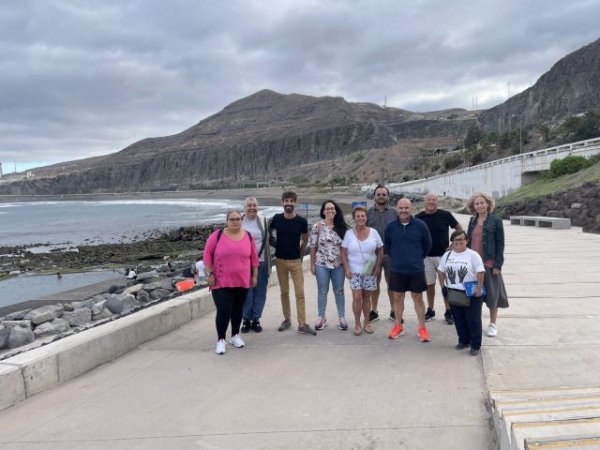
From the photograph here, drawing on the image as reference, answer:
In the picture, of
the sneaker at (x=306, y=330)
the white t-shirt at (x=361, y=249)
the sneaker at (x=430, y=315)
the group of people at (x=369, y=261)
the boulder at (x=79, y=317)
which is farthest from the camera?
the boulder at (x=79, y=317)

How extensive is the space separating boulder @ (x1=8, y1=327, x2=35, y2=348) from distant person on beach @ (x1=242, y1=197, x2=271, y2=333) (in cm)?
291

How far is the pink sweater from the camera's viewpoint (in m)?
5.48

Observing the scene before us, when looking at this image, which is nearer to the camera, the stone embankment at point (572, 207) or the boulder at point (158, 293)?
the boulder at point (158, 293)

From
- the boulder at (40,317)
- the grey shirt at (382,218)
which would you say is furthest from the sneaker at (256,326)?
the boulder at (40,317)

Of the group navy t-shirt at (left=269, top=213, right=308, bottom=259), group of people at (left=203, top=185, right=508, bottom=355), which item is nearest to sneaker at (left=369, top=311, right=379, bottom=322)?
group of people at (left=203, top=185, right=508, bottom=355)

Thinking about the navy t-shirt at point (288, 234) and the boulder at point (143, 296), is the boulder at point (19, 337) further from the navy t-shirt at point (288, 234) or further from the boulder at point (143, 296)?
the navy t-shirt at point (288, 234)

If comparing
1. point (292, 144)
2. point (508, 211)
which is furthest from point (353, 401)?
point (292, 144)

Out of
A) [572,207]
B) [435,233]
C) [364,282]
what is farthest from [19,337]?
[572,207]

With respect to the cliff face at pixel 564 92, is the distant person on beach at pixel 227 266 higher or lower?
lower

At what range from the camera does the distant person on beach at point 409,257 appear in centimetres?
564

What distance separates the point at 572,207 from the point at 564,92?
102 metres

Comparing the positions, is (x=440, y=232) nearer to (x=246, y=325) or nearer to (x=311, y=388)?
(x=246, y=325)

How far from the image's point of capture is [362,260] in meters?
5.93

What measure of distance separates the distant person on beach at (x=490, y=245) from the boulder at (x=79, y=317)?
227 inches
